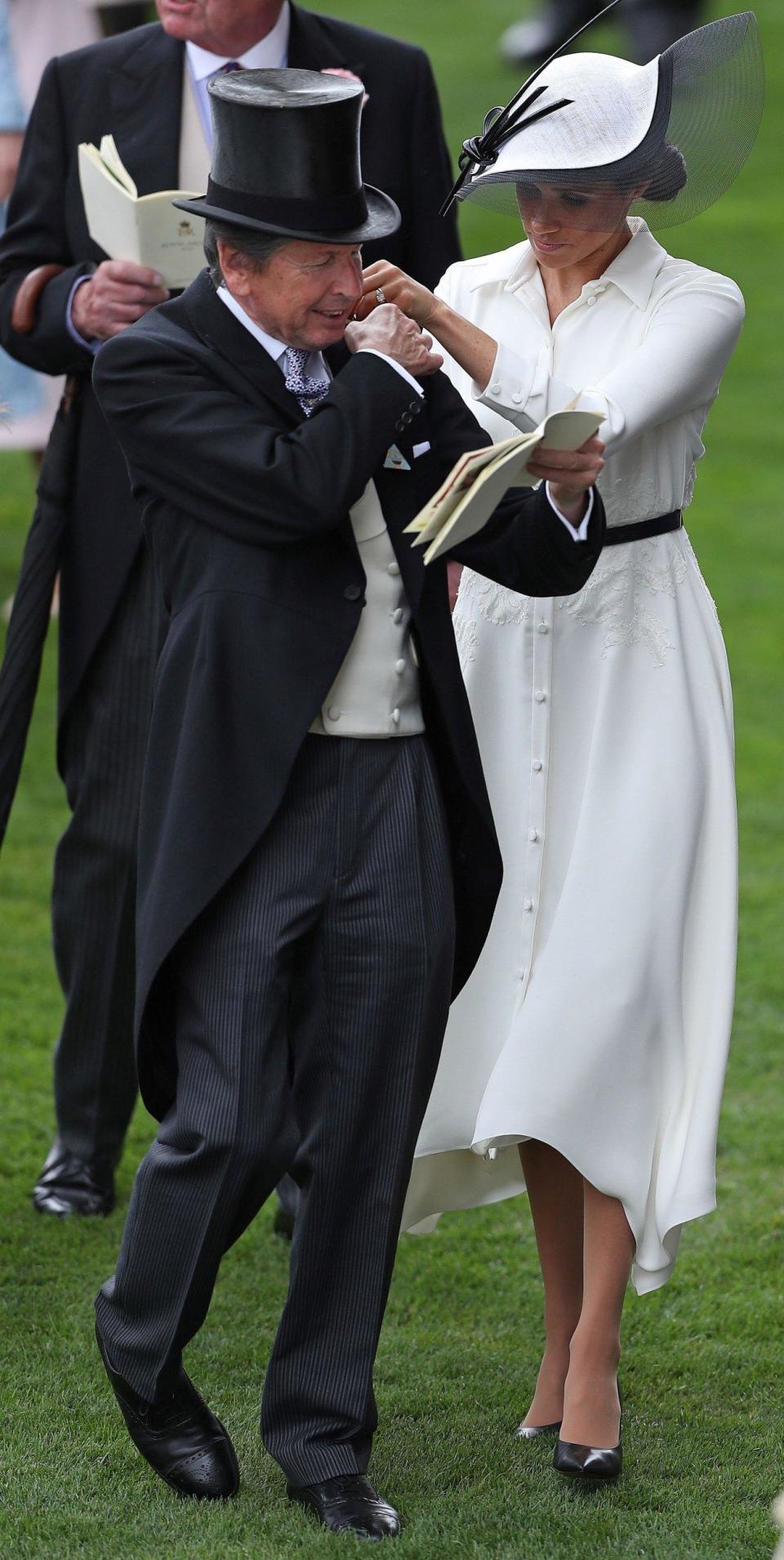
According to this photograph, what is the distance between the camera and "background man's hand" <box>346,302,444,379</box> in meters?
3.32

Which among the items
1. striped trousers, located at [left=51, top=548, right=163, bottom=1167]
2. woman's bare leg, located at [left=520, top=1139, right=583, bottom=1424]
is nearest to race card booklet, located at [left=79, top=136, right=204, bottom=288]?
striped trousers, located at [left=51, top=548, right=163, bottom=1167]

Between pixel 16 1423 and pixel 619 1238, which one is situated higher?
pixel 619 1238

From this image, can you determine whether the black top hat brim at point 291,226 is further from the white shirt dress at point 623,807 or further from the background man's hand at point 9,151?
the background man's hand at point 9,151

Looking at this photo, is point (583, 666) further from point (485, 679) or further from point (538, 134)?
point (538, 134)

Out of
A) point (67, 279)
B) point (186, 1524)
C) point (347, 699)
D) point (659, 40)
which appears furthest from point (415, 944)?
point (659, 40)

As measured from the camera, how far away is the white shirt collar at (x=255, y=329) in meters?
3.35

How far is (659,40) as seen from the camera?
1850cm

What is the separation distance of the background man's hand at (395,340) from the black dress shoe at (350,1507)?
1.70 m

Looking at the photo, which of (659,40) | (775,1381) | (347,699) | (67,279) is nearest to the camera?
(347,699)

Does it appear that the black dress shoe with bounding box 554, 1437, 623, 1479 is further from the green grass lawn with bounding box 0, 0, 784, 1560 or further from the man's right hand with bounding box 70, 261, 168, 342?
the man's right hand with bounding box 70, 261, 168, 342

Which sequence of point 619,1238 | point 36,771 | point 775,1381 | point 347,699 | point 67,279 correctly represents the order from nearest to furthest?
point 347,699, point 619,1238, point 775,1381, point 67,279, point 36,771

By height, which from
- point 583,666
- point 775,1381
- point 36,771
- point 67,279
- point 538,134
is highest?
point 538,134

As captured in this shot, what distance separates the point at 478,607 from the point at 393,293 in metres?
0.68

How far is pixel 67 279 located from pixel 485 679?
128cm
